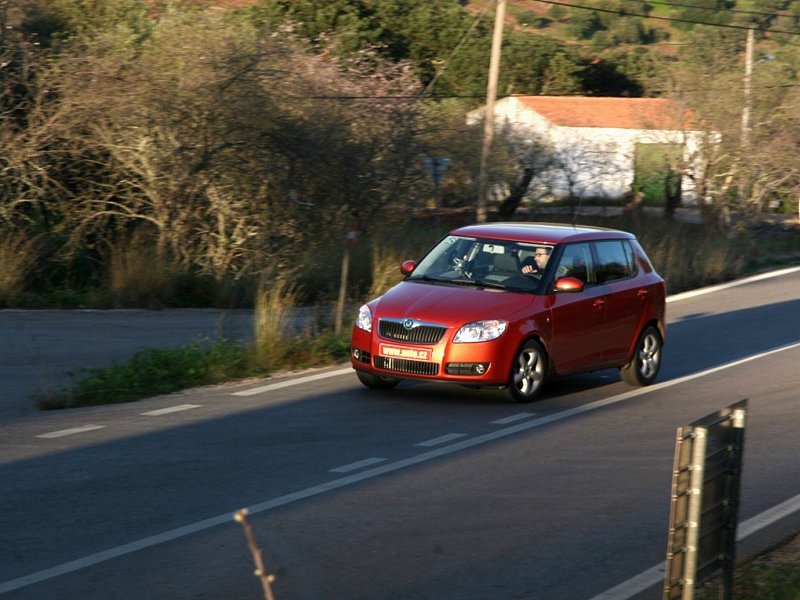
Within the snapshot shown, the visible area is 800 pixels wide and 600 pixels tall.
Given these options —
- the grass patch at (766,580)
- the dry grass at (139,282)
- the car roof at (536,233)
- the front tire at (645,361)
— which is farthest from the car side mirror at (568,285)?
the dry grass at (139,282)

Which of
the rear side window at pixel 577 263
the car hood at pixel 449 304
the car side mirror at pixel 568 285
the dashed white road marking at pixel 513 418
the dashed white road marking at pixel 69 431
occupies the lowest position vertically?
the dashed white road marking at pixel 69 431

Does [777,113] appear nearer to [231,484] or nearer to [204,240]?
[204,240]

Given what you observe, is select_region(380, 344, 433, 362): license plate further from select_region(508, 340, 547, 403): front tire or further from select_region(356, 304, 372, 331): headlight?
select_region(508, 340, 547, 403): front tire

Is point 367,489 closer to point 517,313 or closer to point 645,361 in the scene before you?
point 517,313

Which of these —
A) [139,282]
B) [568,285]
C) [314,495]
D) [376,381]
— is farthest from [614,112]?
[314,495]

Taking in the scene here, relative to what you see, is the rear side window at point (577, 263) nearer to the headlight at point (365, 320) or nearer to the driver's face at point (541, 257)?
the driver's face at point (541, 257)

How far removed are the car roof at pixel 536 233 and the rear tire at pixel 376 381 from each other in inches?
68.3

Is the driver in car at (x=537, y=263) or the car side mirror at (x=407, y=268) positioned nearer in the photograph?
the driver in car at (x=537, y=263)

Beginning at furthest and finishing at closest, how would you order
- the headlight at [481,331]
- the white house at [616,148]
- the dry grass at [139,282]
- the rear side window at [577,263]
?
the white house at [616,148]
the dry grass at [139,282]
the rear side window at [577,263]
the headlight at [481,331]

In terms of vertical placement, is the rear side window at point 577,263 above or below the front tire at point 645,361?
above

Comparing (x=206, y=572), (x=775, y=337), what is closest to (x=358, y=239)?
(x=775, y=337)

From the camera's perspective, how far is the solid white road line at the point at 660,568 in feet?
20.6

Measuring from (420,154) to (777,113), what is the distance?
54.9ft

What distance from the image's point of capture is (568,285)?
12359mm
